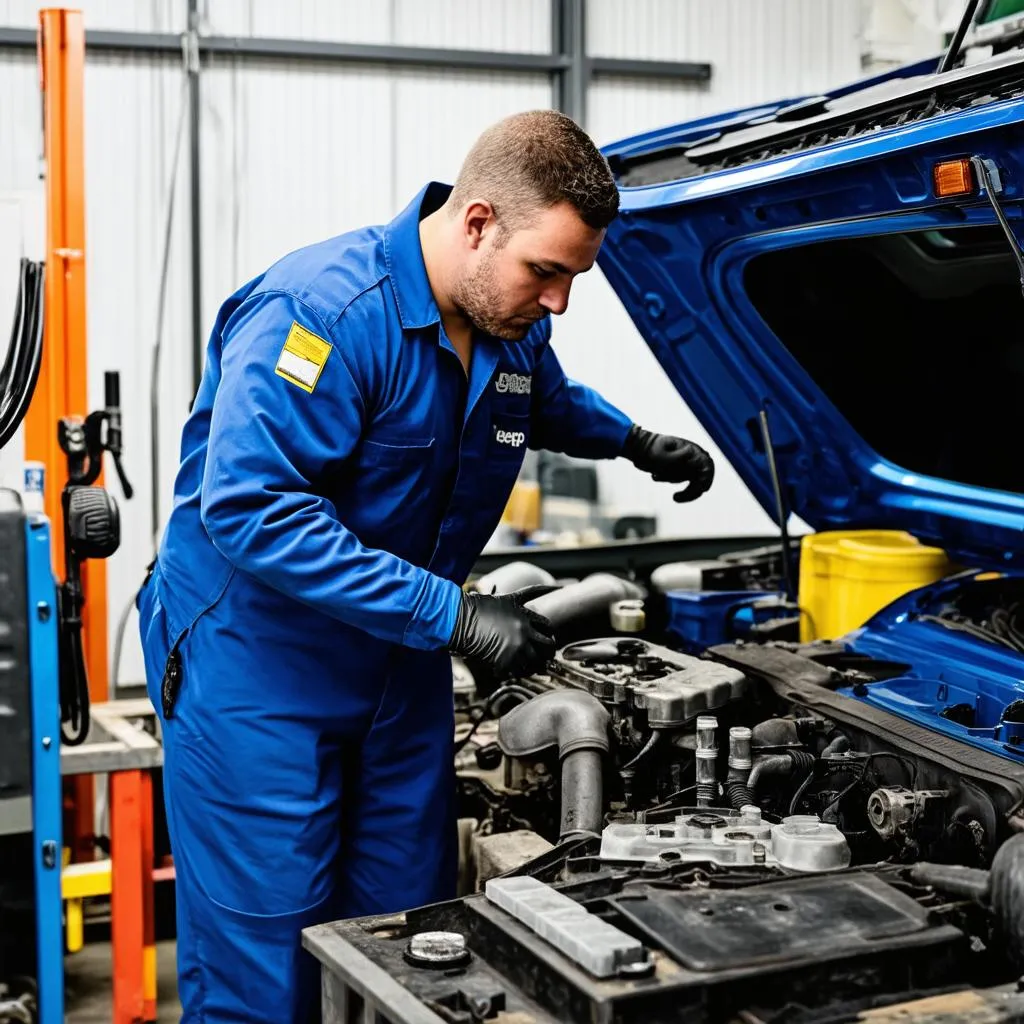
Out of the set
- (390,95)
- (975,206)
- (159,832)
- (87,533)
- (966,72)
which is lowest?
(159,832)

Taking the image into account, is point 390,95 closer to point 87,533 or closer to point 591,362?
point 591,362

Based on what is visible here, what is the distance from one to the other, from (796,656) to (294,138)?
4416 millimetres

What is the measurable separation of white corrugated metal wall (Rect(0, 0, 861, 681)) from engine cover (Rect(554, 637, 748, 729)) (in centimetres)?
381

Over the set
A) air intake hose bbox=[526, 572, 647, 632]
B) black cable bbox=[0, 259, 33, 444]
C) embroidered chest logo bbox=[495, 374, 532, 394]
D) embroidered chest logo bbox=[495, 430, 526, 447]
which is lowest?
air intake hose bbox=[526, 572, 647, 632]

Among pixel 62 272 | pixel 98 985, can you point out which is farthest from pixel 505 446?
pixel 98 985

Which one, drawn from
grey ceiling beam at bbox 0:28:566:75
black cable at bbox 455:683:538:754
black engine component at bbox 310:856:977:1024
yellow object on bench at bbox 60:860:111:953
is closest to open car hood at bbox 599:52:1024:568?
black cable at bbox 455:683:538:754

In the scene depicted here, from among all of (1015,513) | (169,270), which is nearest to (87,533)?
(1015,513)

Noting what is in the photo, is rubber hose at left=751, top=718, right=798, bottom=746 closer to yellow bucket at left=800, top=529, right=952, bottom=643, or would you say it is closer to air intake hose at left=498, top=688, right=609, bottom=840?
air intake hose at left=498, top=688, right=609, bottom=840

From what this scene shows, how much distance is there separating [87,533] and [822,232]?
1.61 m

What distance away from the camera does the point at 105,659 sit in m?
3.80

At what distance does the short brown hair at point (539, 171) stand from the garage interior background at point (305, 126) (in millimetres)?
4104

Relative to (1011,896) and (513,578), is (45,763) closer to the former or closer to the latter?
(513,578)

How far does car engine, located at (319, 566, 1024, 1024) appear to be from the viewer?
55.4 inches

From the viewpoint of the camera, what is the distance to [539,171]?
6.38 ft
